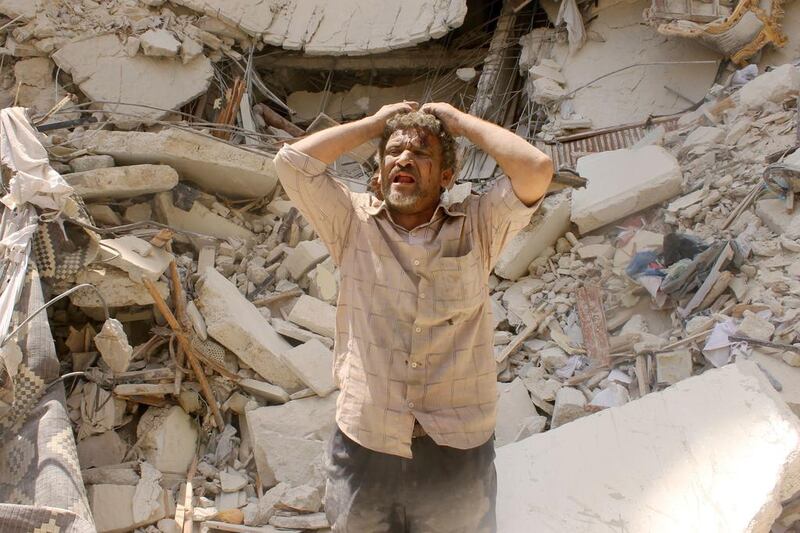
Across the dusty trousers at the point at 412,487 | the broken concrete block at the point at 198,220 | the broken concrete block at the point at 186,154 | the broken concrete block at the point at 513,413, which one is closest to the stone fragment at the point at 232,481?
the broken concrete block at the point at 513,413

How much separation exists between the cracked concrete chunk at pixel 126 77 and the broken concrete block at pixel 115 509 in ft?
10.7

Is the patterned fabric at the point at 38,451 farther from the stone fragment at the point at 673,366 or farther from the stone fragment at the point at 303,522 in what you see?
the stone fragment at the point at 673,366

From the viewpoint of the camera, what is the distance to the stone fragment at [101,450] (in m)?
3.84

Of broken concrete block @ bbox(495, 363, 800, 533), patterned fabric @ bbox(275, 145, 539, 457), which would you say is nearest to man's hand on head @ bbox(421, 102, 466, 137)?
patterned fabric @ bbox(275, 145, 539, 457)

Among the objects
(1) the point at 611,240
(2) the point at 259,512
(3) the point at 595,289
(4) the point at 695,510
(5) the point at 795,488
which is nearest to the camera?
(4) the point at 695,510

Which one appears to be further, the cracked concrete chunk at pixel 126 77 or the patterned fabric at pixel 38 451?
the cracked concrete chunk at pixel 126 77

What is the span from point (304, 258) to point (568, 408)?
6.13 feet

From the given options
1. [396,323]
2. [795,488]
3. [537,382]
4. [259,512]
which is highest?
[396,323]

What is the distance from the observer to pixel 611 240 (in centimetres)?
509

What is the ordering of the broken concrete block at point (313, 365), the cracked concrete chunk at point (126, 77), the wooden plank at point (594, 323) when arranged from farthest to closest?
the cracked concrete chunk at point (126, 77)
the wooden plank at point (594, 323)
the broken concrete block at point (313, 365)

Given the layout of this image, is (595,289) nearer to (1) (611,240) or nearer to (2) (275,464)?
(1) (611,240)

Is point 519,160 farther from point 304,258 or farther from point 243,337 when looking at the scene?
Result: point 304,258

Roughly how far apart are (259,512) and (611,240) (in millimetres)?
2797

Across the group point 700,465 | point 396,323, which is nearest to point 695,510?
point 700,465
